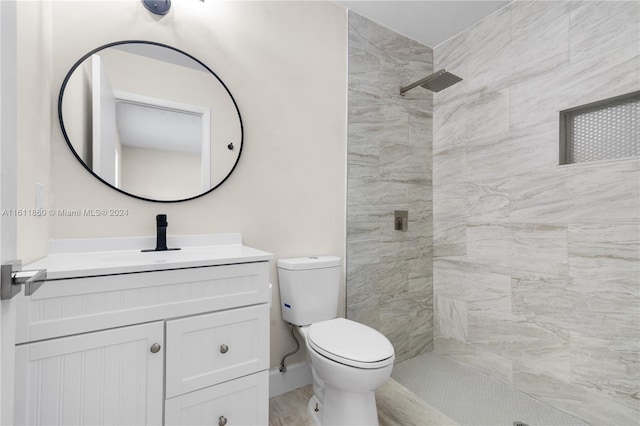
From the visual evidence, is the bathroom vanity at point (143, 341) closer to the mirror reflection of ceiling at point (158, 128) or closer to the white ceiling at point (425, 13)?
the mirror reflection of ceiling at point (158, 128)

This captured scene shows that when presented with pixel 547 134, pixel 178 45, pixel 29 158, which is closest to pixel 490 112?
pixel 547 134

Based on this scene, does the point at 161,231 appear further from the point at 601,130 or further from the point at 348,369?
the point at 601,130

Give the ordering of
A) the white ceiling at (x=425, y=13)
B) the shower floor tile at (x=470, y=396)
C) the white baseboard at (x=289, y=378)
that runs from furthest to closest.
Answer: the white ceiling at (x=425, y=13)
the white baseboard at (x=289, y=378)
the shower floor tile at (x=470, y=396)

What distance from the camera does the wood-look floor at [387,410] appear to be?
1619mm

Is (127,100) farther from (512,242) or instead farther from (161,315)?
(512,242)

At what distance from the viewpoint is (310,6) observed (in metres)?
1.96

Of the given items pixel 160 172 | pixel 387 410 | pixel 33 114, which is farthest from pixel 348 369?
pixel 33 114

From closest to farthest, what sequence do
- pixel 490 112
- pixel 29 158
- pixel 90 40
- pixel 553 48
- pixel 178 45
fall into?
pixel 29 158 < pixel 90 40 < pixel 178 45 < pixel 553 48 < pixel 490 112

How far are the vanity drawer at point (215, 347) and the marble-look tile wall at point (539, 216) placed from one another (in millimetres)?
1563

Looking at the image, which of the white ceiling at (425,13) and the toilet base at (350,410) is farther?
the white ceiling at (425,13)

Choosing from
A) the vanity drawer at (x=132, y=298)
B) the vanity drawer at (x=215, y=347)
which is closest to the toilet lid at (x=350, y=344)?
the vanity drawer at (x=215, y=347)

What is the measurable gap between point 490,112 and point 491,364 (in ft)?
5.42

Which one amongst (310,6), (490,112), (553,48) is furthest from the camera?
(490,112)

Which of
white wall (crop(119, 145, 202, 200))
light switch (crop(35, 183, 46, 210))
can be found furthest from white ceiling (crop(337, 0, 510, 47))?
light switch (crop(35, 183, 46, 210))
